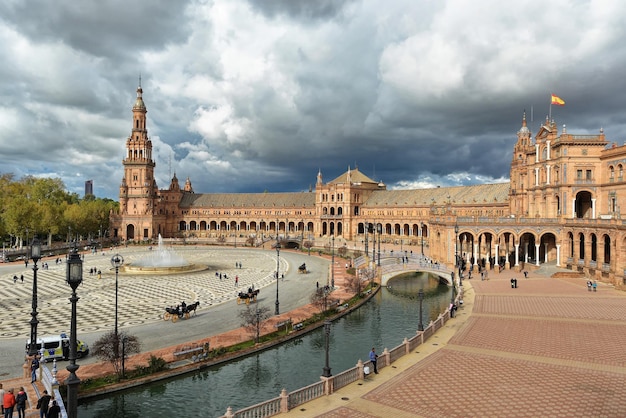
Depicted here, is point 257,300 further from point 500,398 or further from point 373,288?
point 500,398

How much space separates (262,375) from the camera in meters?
28.1

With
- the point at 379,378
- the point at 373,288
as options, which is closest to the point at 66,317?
the point at 379,378

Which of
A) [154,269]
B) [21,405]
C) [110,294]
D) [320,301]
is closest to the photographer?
[21,405]

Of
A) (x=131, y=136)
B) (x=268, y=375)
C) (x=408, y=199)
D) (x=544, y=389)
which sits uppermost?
(x=131, y=136)

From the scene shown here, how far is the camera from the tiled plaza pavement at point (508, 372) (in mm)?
19281

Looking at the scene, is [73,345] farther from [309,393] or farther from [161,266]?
[161,266]

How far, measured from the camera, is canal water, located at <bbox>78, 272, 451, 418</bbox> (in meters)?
23.5

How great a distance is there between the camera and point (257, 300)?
47.2 m

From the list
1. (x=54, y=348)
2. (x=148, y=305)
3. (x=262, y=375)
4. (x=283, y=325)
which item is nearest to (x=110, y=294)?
(x=148, y=305)

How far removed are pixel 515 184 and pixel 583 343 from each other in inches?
2190

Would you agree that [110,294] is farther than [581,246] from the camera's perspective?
No

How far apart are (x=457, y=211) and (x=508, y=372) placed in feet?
265

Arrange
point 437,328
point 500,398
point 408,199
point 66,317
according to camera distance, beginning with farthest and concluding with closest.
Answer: point 408,199, point 66,317, point 437,328, point 500,398

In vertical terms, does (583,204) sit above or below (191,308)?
above
